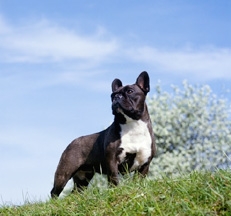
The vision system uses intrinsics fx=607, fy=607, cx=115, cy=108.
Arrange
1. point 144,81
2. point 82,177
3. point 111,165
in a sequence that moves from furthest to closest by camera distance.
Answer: point 82,177 < point 144,81 < point 111,165

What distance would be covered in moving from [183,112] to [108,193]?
12904 mm

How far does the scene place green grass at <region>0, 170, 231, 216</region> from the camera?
629cm

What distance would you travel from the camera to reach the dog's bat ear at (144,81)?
10.3 m

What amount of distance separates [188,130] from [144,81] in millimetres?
9532

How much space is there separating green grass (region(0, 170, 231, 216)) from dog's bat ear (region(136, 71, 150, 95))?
2.74m

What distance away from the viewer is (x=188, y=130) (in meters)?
19.6

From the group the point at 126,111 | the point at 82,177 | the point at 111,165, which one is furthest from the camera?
the point at 82,177

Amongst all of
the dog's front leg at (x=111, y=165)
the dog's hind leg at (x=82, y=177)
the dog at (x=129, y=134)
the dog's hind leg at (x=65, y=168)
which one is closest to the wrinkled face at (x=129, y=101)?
the dog at (x=129, y=134)

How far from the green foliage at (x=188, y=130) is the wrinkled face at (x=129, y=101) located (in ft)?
28.1

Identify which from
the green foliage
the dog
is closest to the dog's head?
the dog

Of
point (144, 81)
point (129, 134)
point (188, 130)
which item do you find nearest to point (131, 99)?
point (144, 81)

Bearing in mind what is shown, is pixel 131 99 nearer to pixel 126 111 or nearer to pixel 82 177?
pixel 126 111

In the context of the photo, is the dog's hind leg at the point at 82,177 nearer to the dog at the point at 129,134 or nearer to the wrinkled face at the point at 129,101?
the dog at the point at 129,134

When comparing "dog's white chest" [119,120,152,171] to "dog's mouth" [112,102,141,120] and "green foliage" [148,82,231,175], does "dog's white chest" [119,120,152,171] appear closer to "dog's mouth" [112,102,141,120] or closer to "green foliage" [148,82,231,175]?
"dog's mouth" [112,102,141,120]
